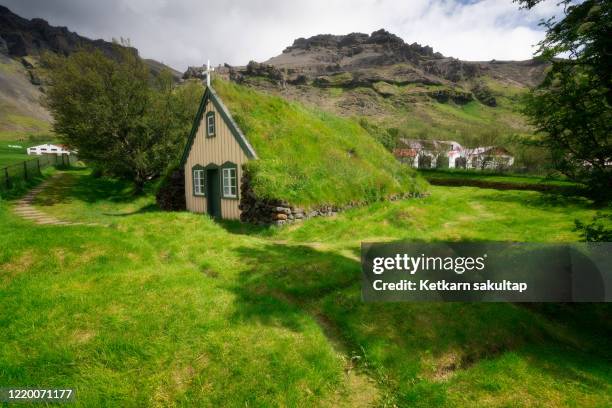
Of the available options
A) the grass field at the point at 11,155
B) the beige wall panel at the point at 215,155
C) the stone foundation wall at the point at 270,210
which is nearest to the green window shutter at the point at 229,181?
the beige wall panel at the point at 215,155

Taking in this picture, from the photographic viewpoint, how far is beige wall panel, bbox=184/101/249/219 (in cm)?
1515

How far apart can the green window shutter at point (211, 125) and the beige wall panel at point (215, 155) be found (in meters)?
0.22

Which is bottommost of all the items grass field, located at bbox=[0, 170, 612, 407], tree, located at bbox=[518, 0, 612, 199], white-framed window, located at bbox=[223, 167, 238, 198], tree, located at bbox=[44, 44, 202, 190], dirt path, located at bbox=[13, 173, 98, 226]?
grass field, located at bbox=[0, 170, 612, 407]

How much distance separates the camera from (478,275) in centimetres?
724

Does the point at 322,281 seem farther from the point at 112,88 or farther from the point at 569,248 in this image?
the point at 112,88

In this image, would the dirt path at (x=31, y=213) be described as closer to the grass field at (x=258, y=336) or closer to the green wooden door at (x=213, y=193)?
the green wooden door at (x=213, y=193)

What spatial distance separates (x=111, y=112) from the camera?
2172cm

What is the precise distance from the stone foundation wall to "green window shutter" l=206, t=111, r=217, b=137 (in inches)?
145

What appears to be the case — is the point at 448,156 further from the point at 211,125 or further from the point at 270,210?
the point at 270,210

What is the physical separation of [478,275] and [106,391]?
7.48 metres

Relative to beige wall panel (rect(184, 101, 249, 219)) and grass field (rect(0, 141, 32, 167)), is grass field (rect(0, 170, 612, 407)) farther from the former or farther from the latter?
grass field (rect(0, 141, 32, 167))

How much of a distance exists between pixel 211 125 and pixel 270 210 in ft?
21.8

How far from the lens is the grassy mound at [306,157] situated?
14094 millimetres

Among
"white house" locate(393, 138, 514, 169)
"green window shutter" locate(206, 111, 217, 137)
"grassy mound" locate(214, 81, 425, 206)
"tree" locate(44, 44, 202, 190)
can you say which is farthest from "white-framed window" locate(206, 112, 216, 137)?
"white house" locate(393, 138, 514, 169)
